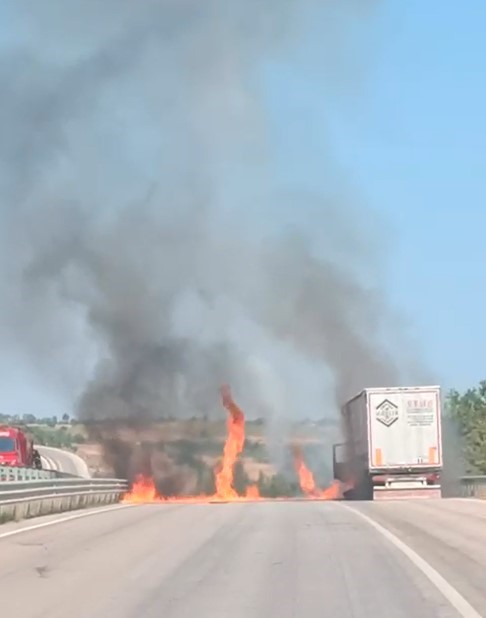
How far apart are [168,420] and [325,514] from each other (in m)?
28.2

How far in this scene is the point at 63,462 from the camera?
74938 millimetres

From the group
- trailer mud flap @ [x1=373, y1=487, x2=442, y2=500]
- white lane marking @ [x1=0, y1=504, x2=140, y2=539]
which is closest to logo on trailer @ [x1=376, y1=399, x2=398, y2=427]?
trailer mud flap @ [x1=373, y1=487, x2=442, y2=500]

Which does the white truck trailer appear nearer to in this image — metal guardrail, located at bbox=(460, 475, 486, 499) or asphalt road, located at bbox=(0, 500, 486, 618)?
metal guardrail, located at bbox=(460, 475, 486, 499)

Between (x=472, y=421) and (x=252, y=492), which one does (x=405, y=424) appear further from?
(x=472, y=421)

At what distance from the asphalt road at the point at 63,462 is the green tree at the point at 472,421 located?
62.1ft

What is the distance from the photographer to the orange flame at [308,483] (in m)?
50.5

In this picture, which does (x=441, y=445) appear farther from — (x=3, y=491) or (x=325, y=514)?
(x=3, y=491)

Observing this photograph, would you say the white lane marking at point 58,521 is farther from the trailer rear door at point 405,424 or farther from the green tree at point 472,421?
the green tree at point 472,421

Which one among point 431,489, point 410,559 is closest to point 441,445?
point 431,489

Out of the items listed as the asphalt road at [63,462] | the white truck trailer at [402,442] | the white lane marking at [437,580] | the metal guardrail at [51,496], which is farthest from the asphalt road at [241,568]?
the asphalt road at [63,462]

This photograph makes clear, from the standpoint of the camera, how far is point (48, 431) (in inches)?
4336

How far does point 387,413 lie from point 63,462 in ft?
128

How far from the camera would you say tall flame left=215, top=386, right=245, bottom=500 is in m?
49.5

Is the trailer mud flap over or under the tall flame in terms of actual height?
under
